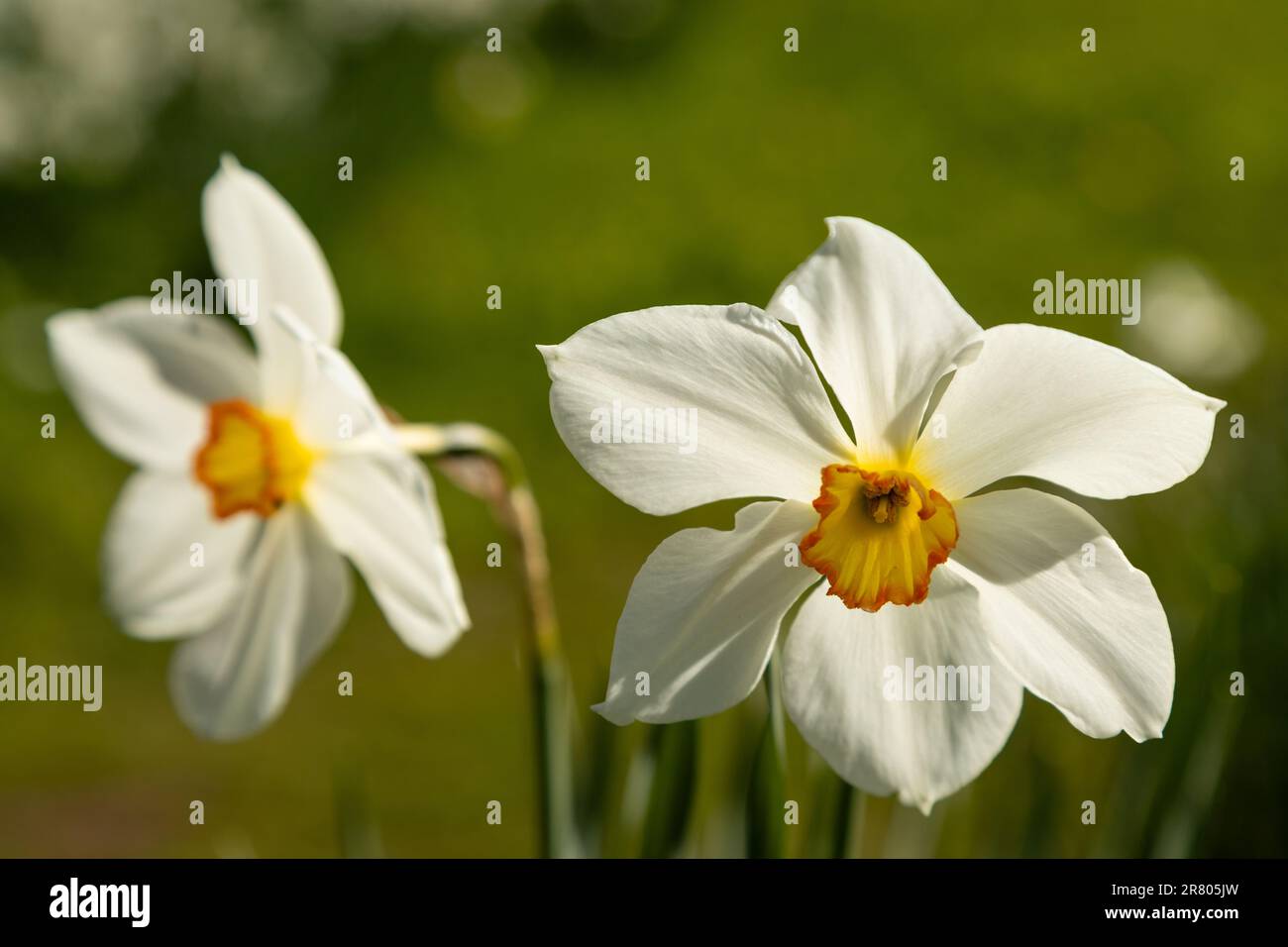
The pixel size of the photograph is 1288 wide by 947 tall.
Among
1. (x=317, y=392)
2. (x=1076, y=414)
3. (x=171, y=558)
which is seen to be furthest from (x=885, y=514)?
(x=171, y=558)

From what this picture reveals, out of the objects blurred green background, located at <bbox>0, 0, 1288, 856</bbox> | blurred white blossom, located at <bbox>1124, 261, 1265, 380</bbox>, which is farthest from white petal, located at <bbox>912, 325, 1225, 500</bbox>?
blurred green background, located at <bbox>0, 0, 1288, 856</bbox>

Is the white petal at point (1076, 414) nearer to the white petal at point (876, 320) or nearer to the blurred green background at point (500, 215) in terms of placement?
the white petal at point (876, 320)

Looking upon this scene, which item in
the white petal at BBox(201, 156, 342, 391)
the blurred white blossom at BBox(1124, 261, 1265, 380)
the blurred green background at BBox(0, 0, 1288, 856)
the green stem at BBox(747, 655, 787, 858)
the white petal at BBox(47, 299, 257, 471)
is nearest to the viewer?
the green stem at BBox(747, 655, 787, 858)

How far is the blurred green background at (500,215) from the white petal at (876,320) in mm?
1815

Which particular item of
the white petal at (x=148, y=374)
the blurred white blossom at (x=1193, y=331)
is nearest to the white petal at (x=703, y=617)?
the white petal at (x=148, y=374)

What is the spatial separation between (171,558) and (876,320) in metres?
0.60

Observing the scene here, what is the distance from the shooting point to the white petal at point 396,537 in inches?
30.3

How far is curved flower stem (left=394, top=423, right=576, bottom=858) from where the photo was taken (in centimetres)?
83

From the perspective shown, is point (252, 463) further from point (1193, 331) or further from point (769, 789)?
point (1193, 331)

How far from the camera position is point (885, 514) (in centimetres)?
71

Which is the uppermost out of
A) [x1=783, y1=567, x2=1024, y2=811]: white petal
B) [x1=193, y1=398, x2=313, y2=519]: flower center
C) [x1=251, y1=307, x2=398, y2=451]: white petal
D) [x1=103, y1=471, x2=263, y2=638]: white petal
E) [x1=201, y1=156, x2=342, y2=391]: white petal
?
[x1=201, y1=156, x2=342, y2=391]: white petal

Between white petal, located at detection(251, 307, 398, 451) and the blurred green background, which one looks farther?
the blurred green background

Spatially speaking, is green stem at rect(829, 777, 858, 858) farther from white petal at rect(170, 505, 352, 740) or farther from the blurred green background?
the blurred green background
